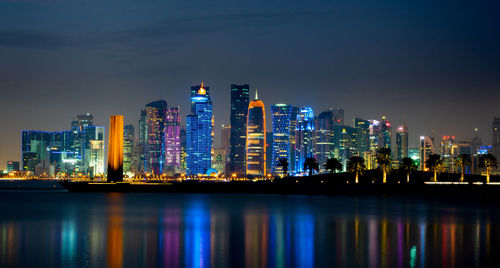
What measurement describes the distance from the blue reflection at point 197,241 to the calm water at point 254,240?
0.20ft

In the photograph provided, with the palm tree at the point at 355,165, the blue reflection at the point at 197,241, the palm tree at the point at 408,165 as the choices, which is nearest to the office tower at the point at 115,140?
the palm tree at the point at 355,165

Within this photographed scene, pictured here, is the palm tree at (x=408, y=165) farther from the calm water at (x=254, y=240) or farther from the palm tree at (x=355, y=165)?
the calm water at (x=254, y=240)

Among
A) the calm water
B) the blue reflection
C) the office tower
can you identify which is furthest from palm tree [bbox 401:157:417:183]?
the blue reflection

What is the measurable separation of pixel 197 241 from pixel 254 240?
14.9ft

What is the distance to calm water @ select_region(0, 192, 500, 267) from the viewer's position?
123 ft

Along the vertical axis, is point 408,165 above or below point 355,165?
above

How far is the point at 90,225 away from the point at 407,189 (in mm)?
93091

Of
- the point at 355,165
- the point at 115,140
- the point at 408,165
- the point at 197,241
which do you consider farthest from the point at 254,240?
the point at 355,165

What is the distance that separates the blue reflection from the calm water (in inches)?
2.4

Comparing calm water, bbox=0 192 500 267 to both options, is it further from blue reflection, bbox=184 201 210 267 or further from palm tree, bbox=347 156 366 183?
palm tree, bbox=347 156 366 183

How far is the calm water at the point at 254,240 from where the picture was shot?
37.4 m

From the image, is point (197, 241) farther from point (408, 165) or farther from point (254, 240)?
point (408, 165)

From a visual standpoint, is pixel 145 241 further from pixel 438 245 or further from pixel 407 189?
pixel 407 189

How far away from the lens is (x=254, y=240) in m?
48.2
